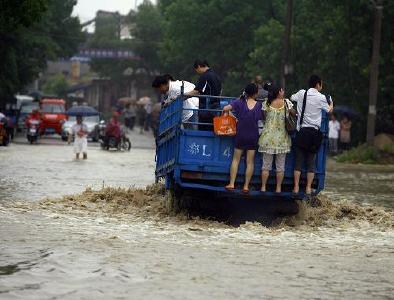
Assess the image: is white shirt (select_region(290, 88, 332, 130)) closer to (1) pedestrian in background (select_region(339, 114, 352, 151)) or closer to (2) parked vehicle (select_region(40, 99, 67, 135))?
(1) pedestrian in background (select_region(339, 114, 352, 151))

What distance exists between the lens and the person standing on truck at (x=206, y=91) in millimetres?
13797

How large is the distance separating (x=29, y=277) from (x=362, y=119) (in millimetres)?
32972

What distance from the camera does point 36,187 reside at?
18.8 m

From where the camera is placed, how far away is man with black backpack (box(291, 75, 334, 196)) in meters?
13.4

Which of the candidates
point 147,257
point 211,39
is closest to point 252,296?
point 147,257

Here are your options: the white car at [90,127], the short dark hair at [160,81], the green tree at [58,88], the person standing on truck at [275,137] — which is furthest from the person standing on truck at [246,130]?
the green tree at [58,88]

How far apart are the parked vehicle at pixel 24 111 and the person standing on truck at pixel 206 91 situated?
1607 inches

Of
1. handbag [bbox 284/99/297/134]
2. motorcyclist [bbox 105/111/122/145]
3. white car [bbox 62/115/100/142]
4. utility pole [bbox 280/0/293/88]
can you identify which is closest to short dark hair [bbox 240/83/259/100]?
handbag [bbox 284/99/297/134]

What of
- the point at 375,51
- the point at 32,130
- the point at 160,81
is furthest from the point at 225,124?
the point at 32,130

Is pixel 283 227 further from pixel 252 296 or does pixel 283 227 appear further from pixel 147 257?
pixel 252 296

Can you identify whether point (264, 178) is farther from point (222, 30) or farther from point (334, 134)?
point (222, 30)

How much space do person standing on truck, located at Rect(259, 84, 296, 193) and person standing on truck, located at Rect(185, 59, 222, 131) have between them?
0.79m

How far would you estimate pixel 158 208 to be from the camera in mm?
14930

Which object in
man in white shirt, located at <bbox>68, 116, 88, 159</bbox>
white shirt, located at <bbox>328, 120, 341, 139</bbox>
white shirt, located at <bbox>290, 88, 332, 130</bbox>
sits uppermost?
white shirt, located at <bbox>290, 88, 332, 130</bbox>
